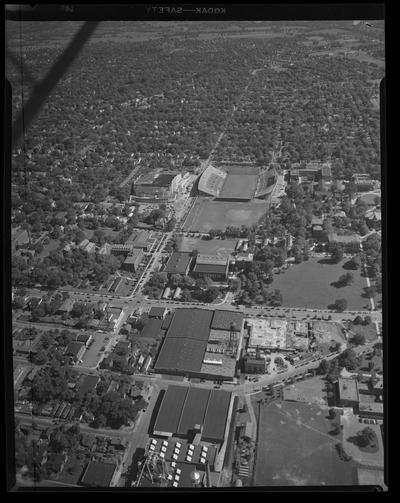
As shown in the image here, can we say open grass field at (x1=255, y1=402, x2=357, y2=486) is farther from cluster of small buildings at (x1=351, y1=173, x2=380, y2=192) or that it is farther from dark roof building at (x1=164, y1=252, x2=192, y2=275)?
cluster of small buildings at (x1=351, y1=173, x2=380, y2=192)

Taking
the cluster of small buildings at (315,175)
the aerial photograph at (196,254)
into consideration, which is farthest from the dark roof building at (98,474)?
the cluster of small buildings at (315,175)

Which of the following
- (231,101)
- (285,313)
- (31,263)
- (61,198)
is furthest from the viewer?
(231,101)

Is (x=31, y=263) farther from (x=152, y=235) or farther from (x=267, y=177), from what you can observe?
(x=267, y=177)

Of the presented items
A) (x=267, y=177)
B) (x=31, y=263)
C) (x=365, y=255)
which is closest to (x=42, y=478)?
(x=31, y=263)

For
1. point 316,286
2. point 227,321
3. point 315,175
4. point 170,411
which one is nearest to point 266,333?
point 227,321

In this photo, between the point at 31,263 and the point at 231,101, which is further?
the point at 231,101
